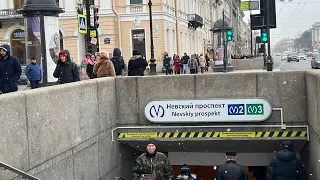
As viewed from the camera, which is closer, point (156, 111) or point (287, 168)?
point (287, 168)

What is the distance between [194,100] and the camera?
9.70 m

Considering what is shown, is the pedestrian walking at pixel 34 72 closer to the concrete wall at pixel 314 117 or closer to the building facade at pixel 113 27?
the concrete wall at pixel 314 117

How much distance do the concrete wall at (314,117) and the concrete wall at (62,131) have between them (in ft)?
12.6

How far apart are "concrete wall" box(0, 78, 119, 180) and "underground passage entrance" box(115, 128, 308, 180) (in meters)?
0.61

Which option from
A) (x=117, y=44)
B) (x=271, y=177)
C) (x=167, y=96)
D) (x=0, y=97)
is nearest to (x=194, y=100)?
(x=167, y=96)

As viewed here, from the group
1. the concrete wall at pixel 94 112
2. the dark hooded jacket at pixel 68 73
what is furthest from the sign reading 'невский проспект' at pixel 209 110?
the dark hooded jacket at pixel 68 73

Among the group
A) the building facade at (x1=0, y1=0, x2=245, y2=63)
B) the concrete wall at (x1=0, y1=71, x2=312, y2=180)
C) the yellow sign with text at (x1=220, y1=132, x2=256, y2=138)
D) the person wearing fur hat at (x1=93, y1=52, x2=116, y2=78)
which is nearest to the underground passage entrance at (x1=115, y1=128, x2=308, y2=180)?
the yellow sign with text at (x1=220, y1=132, x2=256, y2=138)

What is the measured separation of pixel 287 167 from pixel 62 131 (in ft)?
12.0

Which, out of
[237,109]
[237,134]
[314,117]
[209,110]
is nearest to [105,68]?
[209,110]

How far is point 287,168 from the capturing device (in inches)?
312

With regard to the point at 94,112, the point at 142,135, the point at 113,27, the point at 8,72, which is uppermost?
the point at 113,27

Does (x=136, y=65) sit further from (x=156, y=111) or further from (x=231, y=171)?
(x=231, y=171)

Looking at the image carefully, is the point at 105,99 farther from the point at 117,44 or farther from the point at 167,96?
the point at 117,44

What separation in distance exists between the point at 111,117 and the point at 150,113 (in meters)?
0.80
